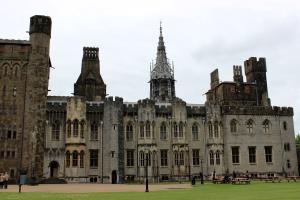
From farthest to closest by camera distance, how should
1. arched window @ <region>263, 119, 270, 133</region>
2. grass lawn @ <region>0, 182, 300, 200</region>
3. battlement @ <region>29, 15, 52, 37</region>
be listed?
arched window @ <region>263, 119, 270, 133</region>
battlement @ <region>29, 15, 52, 37</region>
grass lawn @ <region>0, 182, 300, 200</region>

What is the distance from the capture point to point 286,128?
194 ft

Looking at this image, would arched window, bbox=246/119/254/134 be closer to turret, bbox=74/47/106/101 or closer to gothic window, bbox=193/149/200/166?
gothic window, bbox=193/149/200/166

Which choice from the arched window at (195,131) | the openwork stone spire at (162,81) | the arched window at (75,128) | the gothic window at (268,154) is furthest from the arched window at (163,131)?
the openwork stone spire at (162,81)

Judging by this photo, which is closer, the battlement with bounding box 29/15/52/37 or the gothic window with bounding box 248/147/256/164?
the battlement with bounding box 29/15/52/37

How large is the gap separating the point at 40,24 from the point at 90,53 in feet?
59.0

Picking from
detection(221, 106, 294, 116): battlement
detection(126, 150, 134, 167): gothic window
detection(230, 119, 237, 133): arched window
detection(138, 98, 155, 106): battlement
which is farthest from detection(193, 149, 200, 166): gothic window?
→ detection(138, 98, 155, 106): battlement

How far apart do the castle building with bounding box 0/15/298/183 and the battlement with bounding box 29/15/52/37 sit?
0.40 ft

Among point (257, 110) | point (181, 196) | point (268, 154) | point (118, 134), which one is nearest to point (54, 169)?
point (118, 134)

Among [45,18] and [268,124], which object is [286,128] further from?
[45,18]

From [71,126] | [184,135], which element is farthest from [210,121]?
[71,126]

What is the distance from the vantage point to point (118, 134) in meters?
52.9

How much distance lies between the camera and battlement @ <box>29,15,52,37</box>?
52.3 m

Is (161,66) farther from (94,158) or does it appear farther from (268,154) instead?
(94,158)

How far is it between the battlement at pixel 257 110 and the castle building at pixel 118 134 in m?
0.16
